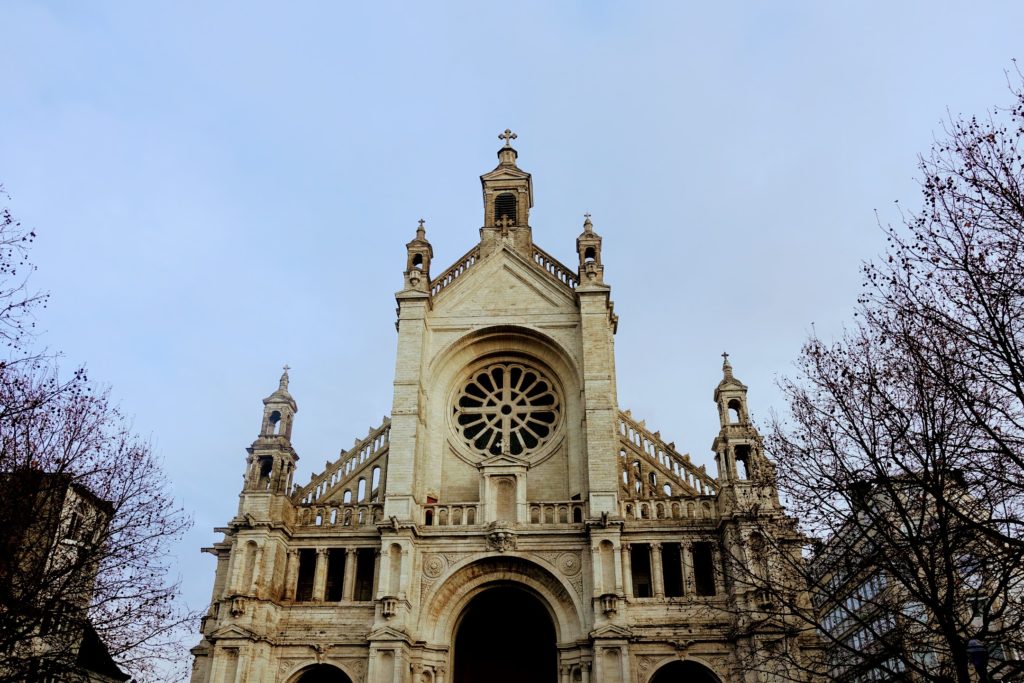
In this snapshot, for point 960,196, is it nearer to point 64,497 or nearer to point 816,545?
point 816,545

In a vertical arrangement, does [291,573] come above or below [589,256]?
below

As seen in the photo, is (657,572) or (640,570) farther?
(640,570)

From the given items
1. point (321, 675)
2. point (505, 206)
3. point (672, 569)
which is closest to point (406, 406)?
point (321, 675)

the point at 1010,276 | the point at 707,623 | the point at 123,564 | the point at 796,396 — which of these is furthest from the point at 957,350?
the point at 123,564

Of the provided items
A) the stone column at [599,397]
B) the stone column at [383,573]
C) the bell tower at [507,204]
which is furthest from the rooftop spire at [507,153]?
the stone column at [383,573]

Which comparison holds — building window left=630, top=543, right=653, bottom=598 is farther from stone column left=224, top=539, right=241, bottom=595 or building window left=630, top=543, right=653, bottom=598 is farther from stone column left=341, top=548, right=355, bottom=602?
stone column left=224, top=539, right=241, bottom=595

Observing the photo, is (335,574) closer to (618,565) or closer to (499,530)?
(499,530)

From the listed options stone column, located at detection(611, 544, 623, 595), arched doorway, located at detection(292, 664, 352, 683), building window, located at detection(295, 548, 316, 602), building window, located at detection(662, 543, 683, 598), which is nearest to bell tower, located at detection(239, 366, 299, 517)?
building window, located at detection(295, 548, 316, 602)

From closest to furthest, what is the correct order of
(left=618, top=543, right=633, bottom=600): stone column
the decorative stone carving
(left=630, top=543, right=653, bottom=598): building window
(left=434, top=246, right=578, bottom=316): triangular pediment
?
(left=618, top=543, right=633, bottom=600): stone column < the decorative stone carving < (left=630, top=543, right=653, bottom=598): building window < (left=434, top=246, right=578, bottom=316): triangular pediment

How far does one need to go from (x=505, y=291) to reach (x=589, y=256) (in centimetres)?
399

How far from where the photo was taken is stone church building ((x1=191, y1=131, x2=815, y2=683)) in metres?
27.3

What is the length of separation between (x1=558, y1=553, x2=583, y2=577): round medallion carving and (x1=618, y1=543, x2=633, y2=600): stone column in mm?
1522

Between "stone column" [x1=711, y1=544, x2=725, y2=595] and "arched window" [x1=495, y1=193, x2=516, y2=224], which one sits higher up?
"arched window" [x1=495, y1=193, x2=516, y2=224]

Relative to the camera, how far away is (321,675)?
29828 mm
